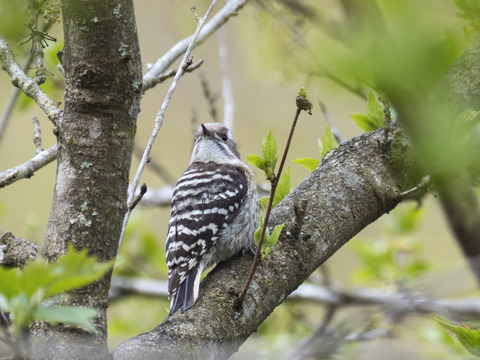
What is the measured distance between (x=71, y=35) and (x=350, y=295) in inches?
104

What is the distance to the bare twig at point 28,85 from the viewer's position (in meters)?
1.63

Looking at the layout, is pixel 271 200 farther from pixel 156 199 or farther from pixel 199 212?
pixel 156 199

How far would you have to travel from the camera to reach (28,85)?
68.0 inches

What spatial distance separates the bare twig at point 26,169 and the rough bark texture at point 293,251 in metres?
0.73

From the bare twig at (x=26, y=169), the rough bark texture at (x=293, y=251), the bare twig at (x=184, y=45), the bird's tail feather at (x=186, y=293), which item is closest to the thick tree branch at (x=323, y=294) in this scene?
the bird's tail feather at (x=186, y=293)

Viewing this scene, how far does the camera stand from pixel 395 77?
2.52 feet

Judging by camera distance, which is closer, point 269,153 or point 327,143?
point 269,153

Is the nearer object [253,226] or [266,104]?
[253,226]

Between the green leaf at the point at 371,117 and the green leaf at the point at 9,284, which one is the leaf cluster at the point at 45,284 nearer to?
the green leaf at the point at 9,284

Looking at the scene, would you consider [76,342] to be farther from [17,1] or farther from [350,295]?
[350,295]

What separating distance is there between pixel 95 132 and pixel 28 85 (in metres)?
0.36

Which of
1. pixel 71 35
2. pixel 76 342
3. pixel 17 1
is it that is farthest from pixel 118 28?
pixel 76 342

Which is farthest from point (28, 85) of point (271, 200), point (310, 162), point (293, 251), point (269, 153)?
point (310, 162)

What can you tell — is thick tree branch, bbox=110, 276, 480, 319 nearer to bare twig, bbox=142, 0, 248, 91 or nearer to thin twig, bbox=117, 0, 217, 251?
bare twig, bbox=142, 0, 248, 91
